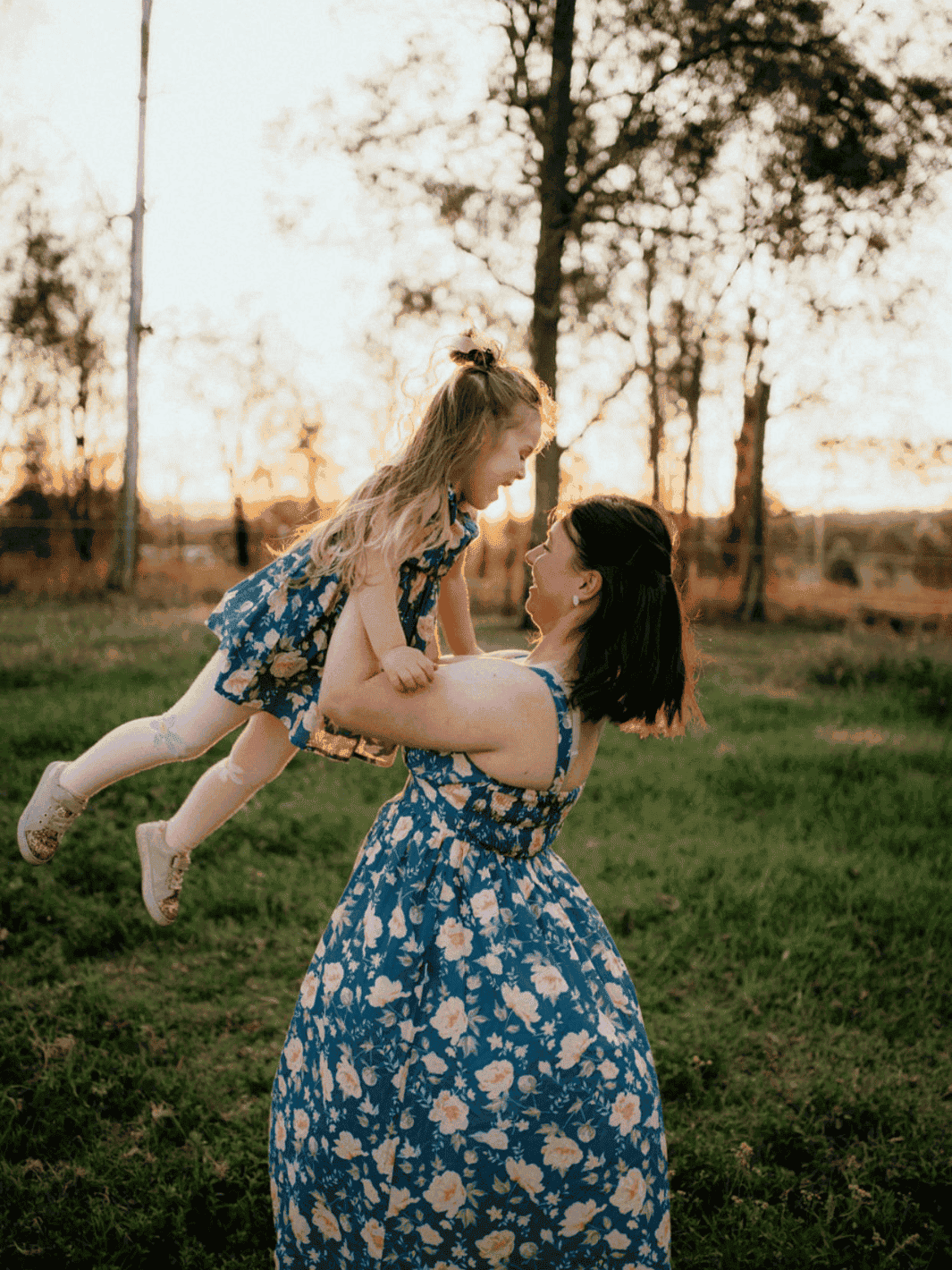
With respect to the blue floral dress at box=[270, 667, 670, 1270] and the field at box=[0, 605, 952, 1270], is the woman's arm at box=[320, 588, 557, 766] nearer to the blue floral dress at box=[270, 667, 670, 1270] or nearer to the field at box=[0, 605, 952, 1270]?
the blue floral dress at box=[270, 667, 670, 1270]

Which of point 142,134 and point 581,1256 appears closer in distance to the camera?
point 581,1256

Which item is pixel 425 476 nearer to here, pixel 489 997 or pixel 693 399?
pixel 489 997

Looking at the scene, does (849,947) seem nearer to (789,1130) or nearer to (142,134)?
(789,1130)

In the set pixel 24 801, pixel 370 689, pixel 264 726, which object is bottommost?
pixel 24 801

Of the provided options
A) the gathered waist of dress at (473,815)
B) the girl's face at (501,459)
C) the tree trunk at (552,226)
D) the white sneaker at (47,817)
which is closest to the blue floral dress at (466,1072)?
the gathered waist of dress at (473,815)

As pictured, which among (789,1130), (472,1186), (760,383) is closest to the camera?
(472,1186)

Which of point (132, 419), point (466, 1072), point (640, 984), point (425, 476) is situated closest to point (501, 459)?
point (425, 476)

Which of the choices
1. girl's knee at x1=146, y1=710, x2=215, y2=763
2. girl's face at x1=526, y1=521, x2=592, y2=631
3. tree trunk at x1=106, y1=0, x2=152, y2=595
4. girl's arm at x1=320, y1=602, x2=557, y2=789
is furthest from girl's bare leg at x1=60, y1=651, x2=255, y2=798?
tree trunk at x1=106, y1=0, x2=152, y2=595

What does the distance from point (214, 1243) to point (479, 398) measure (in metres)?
2.30

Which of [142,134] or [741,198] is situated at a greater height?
[142,134]

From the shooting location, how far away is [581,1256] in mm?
1839

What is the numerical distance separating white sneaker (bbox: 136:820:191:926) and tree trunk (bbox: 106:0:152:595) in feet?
34.4

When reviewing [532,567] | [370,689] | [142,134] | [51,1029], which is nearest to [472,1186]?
[370,689]

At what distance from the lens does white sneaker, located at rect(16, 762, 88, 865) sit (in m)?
2.67
